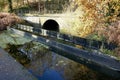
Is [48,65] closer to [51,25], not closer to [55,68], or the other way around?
[55,68]

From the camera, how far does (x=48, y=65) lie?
13.2m

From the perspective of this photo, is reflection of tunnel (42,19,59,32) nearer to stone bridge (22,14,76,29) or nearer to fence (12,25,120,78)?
stone bridge (22,14,76,29)

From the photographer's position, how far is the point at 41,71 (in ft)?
40.2

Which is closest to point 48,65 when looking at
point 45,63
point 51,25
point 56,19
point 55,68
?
point 45,63

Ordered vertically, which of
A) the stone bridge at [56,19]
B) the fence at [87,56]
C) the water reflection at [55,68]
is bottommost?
the water reflection at [55,68]

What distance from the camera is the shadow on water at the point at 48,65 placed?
11.5 m

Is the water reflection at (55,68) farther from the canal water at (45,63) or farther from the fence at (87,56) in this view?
the fence at (87,56)

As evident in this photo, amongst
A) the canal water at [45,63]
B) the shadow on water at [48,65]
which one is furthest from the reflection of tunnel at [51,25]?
the shadow on water at [48,65]

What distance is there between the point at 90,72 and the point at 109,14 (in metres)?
4.85

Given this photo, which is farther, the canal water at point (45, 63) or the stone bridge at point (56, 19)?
the stone bridge at point (56, 19)

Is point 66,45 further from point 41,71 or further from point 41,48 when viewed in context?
point 41,71

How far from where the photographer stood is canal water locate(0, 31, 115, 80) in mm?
11508

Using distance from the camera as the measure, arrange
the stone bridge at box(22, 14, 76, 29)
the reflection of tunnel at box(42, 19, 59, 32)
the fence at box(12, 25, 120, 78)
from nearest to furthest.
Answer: the fence at box(12, 25, 120, 78), the stone bridge at box(22, 14, 76, 29), the reflection of tunnel at box(42, 19, 59, 32)

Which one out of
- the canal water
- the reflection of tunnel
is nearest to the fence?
the canal water
